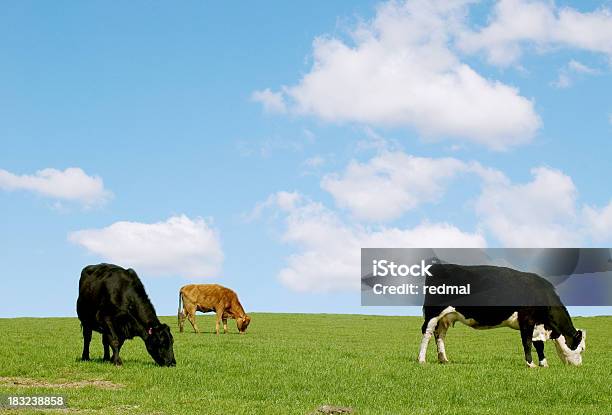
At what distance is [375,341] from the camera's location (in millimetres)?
38656

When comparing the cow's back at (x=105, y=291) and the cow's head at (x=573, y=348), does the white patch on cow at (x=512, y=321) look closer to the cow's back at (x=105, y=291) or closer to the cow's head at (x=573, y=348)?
the cow's head at (x=573, y=348)

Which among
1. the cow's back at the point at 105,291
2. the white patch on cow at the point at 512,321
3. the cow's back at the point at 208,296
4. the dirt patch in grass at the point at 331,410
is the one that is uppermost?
the cow's back at the point at 208,296

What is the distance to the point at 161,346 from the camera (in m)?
22.0

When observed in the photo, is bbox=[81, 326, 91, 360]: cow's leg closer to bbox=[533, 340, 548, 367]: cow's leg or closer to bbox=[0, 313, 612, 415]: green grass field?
bbox=[0, 313, 612, 415]: green grass field

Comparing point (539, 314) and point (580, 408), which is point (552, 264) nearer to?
point (539, 314)

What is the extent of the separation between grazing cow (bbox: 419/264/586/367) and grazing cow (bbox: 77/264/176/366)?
7501 millimetres

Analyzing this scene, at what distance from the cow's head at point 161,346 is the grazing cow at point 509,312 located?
284 inches

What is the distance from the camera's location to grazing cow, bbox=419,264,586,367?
76.7 ft

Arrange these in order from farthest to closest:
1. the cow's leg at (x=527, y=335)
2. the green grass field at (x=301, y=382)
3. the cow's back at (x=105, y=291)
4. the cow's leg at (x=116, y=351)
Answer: the cow's leg at (x=527, y=335), the cow's back at (x=105, y=291), the cow's leg at (x=116, y=351), the green grass field at (x=301, y=382)

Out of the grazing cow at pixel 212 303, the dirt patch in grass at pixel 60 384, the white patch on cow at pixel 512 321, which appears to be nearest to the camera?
the dirt patch in grass at pixel 60 384

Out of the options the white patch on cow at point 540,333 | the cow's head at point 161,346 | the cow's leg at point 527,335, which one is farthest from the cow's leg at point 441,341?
the cow's head at point 161,346

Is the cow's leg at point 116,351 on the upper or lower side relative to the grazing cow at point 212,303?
lower

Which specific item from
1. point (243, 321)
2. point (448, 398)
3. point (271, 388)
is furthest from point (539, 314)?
point (243, 321)

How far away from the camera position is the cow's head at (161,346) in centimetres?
2198
